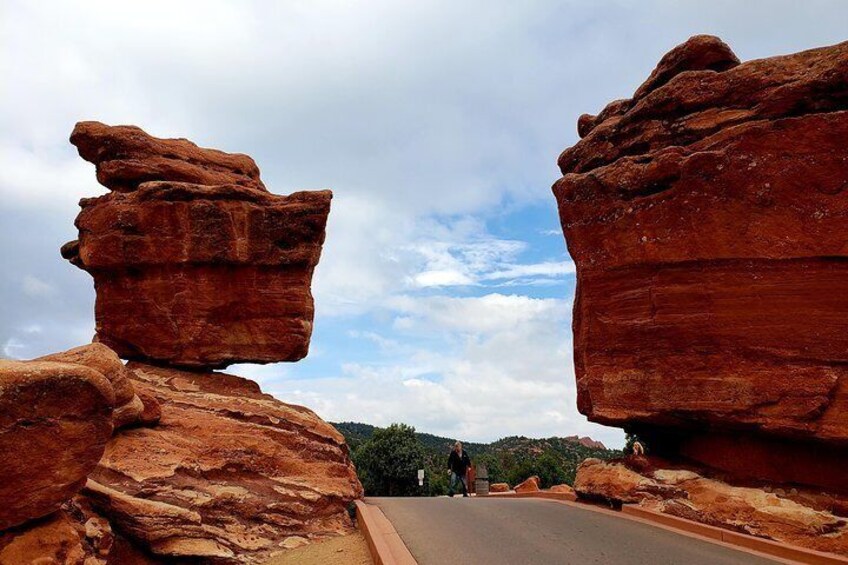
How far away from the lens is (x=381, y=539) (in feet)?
35.4

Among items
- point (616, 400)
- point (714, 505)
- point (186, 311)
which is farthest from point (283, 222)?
point (714, 505)

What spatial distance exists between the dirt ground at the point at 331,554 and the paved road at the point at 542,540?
0.83 metres

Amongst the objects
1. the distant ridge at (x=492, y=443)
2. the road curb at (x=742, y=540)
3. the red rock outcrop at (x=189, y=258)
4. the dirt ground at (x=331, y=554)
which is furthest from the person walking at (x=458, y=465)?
the distant ridge at (x=492, y=443)

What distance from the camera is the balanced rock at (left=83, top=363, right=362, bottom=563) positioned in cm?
1099

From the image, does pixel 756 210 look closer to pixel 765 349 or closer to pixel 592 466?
pixel 765 349

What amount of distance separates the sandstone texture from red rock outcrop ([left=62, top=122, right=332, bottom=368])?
10.1m

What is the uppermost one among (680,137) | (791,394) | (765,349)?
(680,137)

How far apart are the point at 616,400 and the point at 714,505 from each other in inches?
139

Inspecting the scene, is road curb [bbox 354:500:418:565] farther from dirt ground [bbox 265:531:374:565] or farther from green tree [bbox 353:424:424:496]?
green tree [bbox 353:424:424:496]

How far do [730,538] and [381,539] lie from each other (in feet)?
21.2

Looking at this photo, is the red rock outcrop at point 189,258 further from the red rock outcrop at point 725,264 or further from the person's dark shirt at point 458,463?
the red rock outcrop at point 725,264

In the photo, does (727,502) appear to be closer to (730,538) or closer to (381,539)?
(730,538)

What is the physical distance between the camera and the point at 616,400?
15.4 metres

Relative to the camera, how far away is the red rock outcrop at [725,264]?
12258 mm
